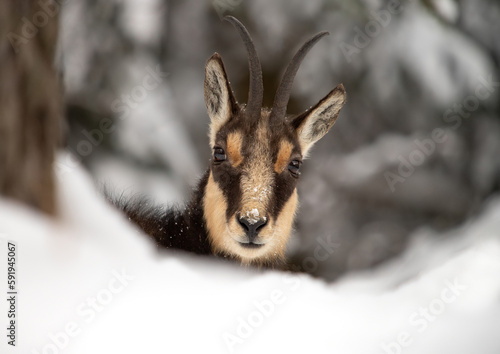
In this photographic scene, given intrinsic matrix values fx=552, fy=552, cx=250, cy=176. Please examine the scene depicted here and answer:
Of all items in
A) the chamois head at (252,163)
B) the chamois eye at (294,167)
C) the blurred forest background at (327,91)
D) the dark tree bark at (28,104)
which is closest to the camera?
the dark tree bark at (28,104)

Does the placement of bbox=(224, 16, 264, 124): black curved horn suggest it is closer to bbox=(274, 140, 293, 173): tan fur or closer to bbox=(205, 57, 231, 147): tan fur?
bbox=(205, 57, 231, 147): tan fur

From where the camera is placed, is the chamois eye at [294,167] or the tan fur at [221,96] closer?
the tan fur at [221,96]

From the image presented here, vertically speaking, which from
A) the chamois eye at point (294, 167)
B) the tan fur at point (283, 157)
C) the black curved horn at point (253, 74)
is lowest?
the chamois eye at point (294, 167)

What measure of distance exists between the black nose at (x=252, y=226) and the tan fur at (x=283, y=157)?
538mm

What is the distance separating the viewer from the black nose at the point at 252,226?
4.05 m

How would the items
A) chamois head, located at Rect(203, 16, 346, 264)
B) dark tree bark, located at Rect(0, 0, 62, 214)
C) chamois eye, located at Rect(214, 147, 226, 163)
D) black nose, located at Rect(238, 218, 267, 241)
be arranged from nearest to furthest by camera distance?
dark tree bark, located at Rect(0, 0, 62, 214) → black nose, located at Rect(238, 218, 267, 241) → chamois head, located at Rect(203, 16, 346, 264) → chamois eye, located at Rect(214, 147, 226, 163)

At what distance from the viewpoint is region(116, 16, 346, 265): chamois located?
421cm

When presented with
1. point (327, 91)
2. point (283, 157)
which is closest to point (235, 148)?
point (283, 157)

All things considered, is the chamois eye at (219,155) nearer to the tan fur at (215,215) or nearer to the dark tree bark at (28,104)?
the tan fur at (215,215)

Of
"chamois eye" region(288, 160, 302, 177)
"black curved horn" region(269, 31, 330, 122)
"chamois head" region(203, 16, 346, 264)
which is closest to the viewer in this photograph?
"chamois head" region(203, 16, 346, 264)

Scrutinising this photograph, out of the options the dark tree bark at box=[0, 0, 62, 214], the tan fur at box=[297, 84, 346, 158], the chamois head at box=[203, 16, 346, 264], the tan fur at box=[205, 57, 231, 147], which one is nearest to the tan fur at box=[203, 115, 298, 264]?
the chamois head at box=[203, 16, 346, 264]

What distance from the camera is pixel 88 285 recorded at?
3.02 meters

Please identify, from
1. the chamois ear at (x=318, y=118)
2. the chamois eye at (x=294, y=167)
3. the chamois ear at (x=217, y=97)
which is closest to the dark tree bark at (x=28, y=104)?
the chamois ear at (x=217, y=97)

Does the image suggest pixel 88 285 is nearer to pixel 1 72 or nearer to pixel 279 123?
pixel 1 72
